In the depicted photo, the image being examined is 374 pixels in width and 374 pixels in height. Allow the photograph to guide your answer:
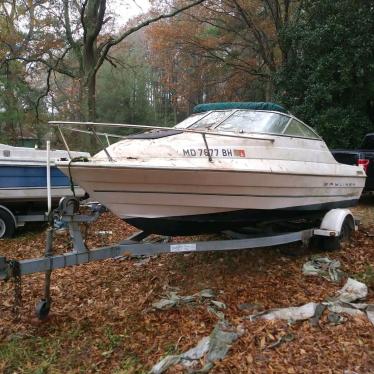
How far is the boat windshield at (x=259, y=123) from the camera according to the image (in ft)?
16.8

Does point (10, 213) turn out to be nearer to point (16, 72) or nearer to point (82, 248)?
point (82, 248)

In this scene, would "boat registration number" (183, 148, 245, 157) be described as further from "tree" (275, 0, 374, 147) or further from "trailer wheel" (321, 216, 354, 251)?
"tree" (275, 0, 374, 147)

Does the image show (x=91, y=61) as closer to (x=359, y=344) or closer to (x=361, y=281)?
(x=361, y=281)

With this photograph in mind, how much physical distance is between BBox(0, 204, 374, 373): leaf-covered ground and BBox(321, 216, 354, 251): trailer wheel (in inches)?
5.1

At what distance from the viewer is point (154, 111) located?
30.2 metres

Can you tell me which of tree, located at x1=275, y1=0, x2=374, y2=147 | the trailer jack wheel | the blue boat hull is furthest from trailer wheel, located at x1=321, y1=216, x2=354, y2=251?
tree, located at x1=275, y1=0, x2=374, y2=147

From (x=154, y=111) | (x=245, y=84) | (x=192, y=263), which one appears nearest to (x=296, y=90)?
(x=245, y=84)

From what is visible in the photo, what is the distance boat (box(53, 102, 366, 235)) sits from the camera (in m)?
4.08

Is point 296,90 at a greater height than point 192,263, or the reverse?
point 296,90

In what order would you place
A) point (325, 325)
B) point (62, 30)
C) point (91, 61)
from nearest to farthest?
point (325, 325) → point (91, 61) → point (62, 30)

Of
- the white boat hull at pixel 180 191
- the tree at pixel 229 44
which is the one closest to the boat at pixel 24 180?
the white boat hull at pixel 180 191

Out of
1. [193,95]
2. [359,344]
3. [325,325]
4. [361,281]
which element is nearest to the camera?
[359,344]

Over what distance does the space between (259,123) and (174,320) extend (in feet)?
8.23

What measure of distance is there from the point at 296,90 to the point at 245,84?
7.65 m
